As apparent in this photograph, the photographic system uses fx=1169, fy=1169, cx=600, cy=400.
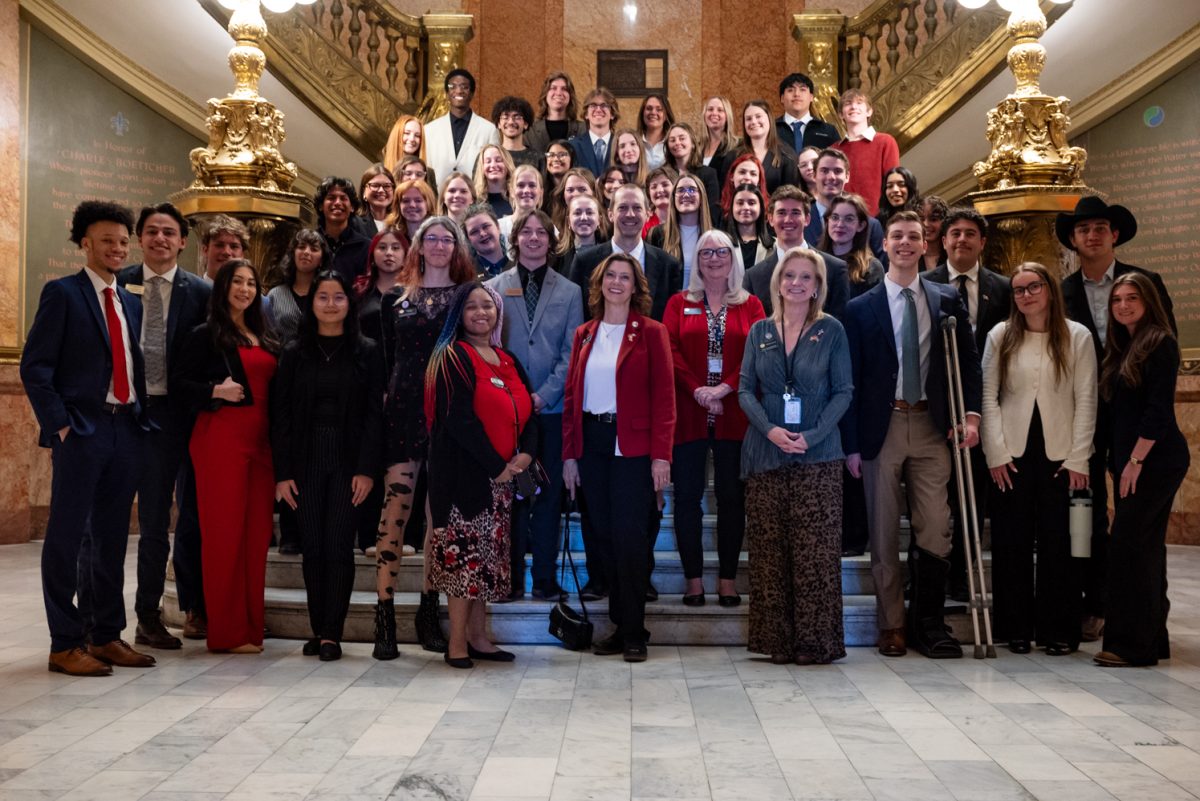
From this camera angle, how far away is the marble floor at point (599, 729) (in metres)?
3.24

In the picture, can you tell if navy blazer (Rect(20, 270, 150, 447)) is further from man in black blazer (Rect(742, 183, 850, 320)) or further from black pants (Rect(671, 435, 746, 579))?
man in black blazer (Rect(742, 183, 850, 320))

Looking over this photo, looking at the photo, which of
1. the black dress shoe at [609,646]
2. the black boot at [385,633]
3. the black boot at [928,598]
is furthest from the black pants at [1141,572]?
the black boot at [385,633]

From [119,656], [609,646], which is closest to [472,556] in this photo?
[609,646]

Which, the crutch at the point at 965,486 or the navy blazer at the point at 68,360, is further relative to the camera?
the crutch at the point at 965,486

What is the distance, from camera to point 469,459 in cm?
482

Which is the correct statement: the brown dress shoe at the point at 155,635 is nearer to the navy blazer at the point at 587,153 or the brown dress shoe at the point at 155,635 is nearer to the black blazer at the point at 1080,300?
the navy blazer at the point at 587,153

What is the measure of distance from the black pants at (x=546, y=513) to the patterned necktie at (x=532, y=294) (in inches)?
20.3

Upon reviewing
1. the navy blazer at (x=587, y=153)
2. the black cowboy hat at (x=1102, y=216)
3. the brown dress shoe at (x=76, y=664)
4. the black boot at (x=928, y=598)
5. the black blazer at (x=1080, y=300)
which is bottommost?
the brown dress shoe at (x=76, y=664)

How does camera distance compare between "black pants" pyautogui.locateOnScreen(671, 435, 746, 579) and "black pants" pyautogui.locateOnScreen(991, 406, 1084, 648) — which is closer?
"black pants" pyautogui.locateOnScreen(991, 406, 1084, 648)

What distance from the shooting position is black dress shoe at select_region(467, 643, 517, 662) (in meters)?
4.97

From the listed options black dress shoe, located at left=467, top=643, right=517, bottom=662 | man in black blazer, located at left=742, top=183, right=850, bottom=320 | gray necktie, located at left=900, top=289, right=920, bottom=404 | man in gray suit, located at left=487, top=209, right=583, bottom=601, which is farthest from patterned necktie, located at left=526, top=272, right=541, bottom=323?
gray necktie, located at left=900, top=289, right=920, bottom=404

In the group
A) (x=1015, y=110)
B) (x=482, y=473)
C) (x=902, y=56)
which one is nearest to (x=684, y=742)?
(x=482, y=473)

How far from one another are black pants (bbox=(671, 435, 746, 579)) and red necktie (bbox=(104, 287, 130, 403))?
2.39m

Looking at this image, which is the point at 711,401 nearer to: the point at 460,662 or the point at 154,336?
the point at 460,662
